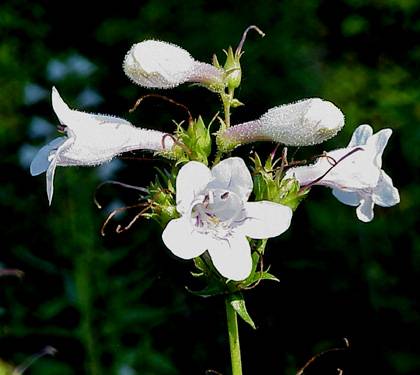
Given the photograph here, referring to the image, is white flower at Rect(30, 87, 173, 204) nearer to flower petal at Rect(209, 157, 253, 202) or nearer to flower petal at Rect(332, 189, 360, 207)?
flower petal at Rect(209, 157, 253, 202)

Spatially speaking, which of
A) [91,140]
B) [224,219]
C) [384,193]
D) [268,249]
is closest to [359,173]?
[384,193]

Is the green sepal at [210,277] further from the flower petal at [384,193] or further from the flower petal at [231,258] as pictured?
the flower petal at [384,193]

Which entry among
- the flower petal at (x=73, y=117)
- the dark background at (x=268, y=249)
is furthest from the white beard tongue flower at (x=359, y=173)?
the dark background at (x=268, y=249)

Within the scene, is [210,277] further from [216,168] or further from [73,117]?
[73,117]

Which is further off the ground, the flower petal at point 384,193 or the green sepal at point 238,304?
the flower petal at point 384,193

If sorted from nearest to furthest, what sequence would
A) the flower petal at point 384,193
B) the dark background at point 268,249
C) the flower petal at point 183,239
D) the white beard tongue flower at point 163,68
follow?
the flower petal at point 183,239 → the white beard tongue flower at point 163,68 → the flower petal at point 384,193 → the dark background at point 268,249

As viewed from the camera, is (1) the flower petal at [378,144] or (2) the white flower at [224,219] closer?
(2) the white flower at [224,219]

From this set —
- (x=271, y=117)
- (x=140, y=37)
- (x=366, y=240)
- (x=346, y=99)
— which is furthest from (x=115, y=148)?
(x=140, y=37)
